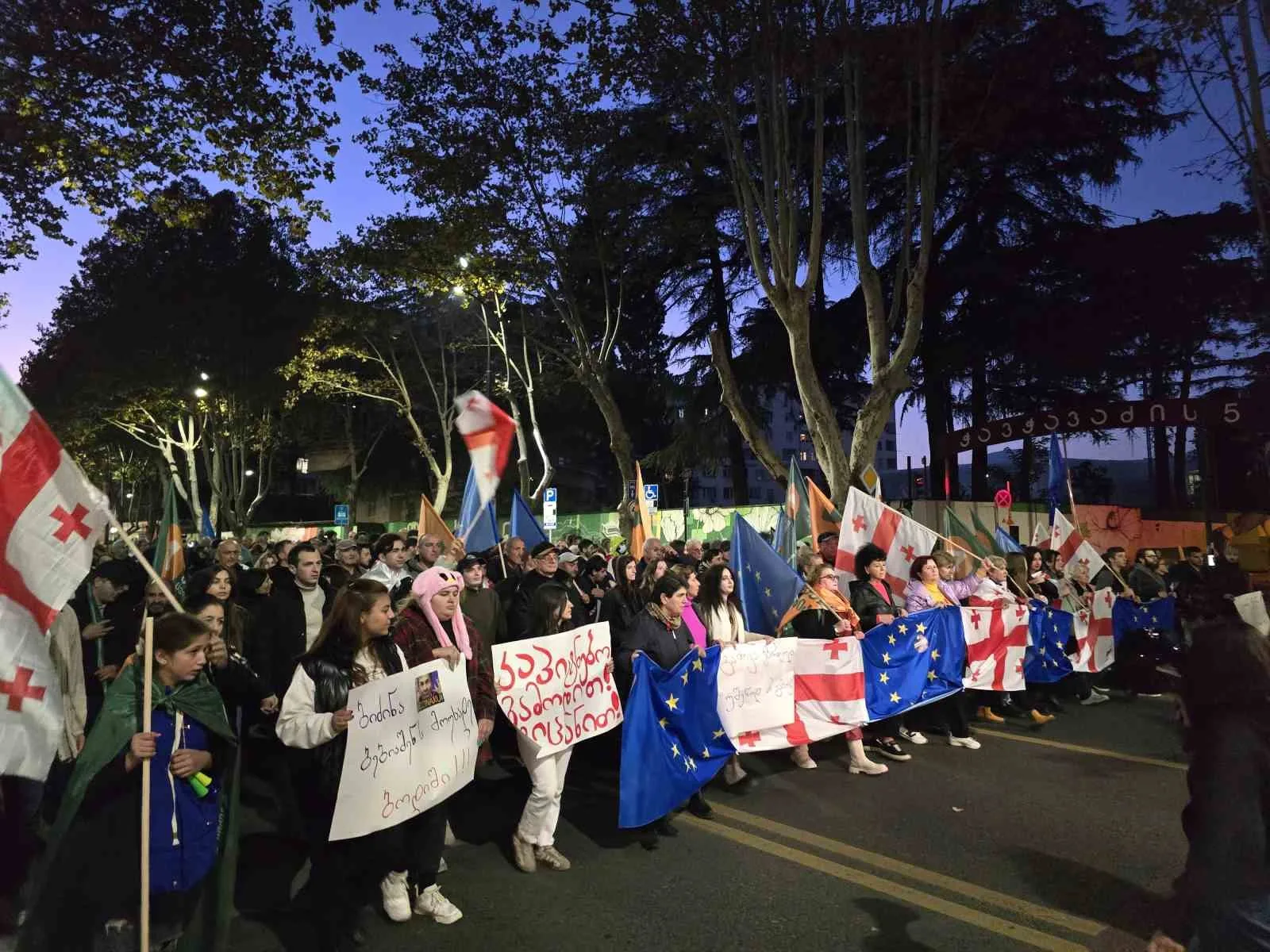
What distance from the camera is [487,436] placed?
7879mm

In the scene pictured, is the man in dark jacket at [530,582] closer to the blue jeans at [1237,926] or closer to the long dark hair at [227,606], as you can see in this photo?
the long dark hair at [227,606]

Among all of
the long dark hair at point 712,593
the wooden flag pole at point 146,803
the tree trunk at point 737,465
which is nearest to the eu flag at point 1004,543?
the long dark hair at point 712,593

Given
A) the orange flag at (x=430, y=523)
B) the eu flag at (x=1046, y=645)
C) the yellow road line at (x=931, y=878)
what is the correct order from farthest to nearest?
the orange flag at (x=430, y=523) < the eu flag at (x=1046, y=645) < the yellow road line at (x=931, y=878)

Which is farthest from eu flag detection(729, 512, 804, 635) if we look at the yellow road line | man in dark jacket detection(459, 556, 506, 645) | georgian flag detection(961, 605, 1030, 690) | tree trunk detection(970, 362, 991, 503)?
tree trunk detection(970, 362, 991, 503)

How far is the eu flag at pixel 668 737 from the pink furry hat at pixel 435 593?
1124mm

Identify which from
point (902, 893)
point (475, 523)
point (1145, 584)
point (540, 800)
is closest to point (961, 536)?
point (1145, 584)

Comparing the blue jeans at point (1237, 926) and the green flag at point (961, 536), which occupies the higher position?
the green flag at point (961, 536)

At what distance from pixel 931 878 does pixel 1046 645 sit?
16.3 ft

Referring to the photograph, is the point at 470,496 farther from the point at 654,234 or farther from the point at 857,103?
the point at 654,234

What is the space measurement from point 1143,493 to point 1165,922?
3457 inches

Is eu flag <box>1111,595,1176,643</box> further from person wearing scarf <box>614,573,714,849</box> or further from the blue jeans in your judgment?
the blue jeans

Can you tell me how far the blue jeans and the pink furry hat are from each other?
3.43 metres

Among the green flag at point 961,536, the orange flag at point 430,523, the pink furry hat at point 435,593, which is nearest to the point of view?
the pink furry hat at point 435,593

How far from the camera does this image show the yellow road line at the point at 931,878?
13.1ft
